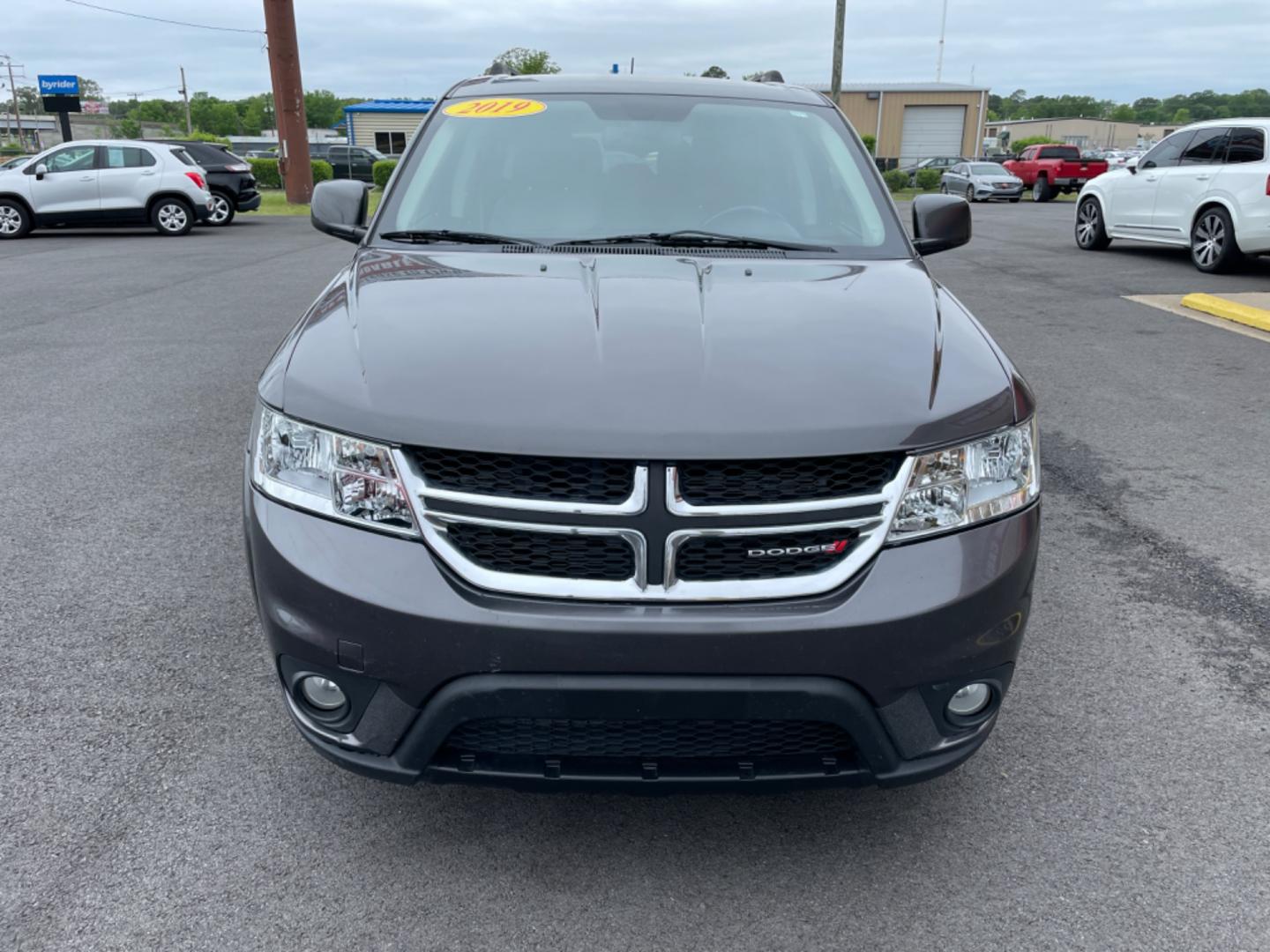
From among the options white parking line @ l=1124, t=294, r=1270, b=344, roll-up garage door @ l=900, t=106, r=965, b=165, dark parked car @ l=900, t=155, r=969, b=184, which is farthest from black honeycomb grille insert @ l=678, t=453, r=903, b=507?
roll-up garage door @ l=900, t=106, r=965, b=165

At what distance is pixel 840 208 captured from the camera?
342 centimetres

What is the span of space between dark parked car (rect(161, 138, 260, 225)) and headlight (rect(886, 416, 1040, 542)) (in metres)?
19.7

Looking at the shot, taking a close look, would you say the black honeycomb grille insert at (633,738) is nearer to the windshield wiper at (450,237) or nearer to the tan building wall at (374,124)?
the windshield wiper at (450,237)

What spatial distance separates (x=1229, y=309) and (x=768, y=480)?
897cm

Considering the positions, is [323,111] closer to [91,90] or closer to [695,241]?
[91,90]

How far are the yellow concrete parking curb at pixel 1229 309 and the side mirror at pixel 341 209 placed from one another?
779cm

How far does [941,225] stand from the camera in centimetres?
374

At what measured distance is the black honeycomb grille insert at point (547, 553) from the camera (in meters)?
2.02

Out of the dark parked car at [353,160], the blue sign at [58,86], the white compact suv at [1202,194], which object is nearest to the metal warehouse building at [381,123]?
the dark parked car at [353,160]

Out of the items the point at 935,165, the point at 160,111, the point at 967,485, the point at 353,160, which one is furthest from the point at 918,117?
the point at 160,111

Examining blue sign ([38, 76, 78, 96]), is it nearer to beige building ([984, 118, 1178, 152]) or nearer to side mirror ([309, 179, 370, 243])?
Result: side mirror ([309, 179, 370, 243])

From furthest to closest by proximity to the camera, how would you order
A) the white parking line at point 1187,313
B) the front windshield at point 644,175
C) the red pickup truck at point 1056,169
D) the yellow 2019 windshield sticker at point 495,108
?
the red pickup truck at point 1056,169
the white parking line at point 1187,313
the yellow 2019 windshield sticker at point 495,108
the front windshield at point 644,175

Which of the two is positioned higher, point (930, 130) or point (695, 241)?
Result: point (930, 130)

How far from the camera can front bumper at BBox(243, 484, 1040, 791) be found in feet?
6.49
